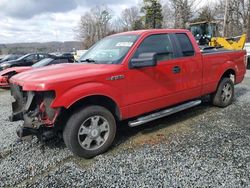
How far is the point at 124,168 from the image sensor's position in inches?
134

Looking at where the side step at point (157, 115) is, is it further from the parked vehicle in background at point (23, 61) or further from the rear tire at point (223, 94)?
the parked vehicle in background at point (23, 61)

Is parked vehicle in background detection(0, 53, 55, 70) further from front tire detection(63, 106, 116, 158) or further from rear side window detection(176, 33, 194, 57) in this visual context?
front tire detection(63, 106, 116, 158)

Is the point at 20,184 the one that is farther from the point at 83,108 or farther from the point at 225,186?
the point at 225,186

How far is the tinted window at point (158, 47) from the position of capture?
4242mm

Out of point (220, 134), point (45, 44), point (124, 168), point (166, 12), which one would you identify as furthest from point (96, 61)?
point (45, 44)

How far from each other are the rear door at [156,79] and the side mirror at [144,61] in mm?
120

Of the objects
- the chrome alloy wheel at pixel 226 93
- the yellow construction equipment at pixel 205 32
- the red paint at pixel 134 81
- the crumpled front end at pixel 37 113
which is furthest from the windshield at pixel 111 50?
the yellow construction equipment at pixel 205 32

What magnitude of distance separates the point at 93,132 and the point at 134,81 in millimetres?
1063

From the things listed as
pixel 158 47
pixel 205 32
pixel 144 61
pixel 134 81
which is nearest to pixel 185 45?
pixel 158 47

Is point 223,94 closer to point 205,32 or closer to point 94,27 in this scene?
point 205,32

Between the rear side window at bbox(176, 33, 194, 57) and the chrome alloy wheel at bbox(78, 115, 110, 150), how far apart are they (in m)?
2.19

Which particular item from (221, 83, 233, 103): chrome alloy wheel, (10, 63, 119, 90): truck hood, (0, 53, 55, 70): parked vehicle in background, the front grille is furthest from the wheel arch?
(0, 53, 55, 70): parked vehicle in background

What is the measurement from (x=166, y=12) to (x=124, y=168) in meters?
55.0

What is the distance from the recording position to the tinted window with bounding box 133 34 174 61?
4.24 m
